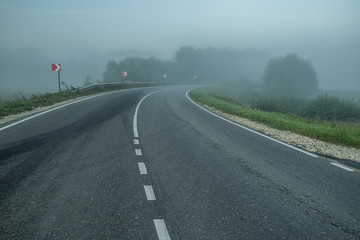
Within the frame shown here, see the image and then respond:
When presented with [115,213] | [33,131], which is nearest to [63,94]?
[33,131]

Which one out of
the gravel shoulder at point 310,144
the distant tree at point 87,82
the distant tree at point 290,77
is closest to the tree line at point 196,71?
the distant tree at point 290,77

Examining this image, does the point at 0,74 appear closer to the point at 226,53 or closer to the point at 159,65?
the point at 159,65

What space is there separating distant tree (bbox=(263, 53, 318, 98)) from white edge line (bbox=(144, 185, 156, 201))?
64347mm

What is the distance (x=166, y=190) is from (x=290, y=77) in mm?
73475

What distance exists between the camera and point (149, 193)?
4.05 metres

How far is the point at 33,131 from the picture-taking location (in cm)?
770

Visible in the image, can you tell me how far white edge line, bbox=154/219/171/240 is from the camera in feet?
9.71

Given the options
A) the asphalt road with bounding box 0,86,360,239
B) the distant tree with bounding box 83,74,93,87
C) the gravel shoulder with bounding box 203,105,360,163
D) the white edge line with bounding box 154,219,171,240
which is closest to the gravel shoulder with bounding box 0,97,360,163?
the gravel shoulder with bounding box 203,105,360,163

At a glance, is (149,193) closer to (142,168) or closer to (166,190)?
(166,190)

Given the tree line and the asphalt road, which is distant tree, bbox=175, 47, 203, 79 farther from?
the asphalt road

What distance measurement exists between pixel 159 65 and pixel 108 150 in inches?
3415

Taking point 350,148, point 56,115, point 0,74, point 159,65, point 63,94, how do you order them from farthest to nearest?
point 0,74 < point 159,65 < point 63,94 < point 56,115 < point 350,148

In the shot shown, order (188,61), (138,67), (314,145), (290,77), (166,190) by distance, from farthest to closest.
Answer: (188,61), (138,67), (290,77), (314,145), (166,190)

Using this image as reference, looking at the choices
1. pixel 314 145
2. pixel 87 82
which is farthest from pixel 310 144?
pixel 87 82
